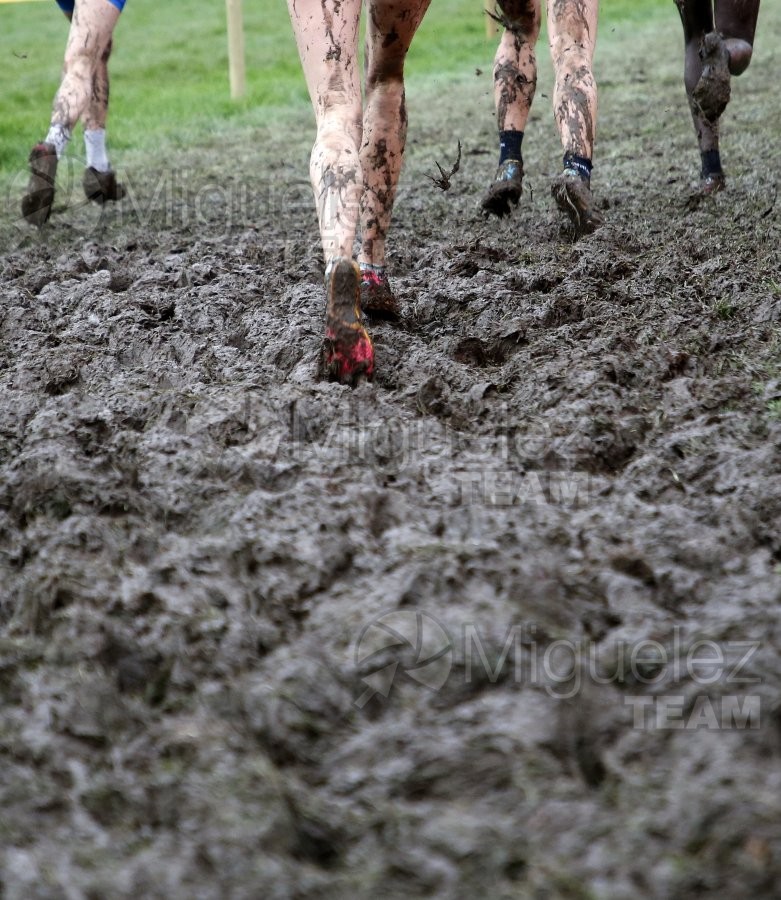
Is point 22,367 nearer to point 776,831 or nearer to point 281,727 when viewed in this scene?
point 281,727

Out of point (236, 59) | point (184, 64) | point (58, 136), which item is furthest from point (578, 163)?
point (184, 64)

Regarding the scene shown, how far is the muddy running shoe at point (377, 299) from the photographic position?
324 centimetres

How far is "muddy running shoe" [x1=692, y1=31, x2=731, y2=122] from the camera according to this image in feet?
14.2

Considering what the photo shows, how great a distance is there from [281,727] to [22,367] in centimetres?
193

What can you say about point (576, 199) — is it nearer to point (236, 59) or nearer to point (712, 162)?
point (712, 162)

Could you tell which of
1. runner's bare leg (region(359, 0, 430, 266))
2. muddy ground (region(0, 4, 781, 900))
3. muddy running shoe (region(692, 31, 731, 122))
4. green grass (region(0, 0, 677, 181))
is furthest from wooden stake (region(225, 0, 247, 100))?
muddy ground (region(0, 4, 781, 900))

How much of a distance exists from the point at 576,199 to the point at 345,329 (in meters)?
1.63

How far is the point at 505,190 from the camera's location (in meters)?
4.54

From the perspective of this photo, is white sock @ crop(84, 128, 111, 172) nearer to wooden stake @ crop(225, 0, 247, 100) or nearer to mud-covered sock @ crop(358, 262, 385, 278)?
mud-covered sock @ crop(358, 262, 385, 278)

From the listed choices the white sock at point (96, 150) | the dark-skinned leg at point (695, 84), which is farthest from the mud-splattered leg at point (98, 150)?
the dark-skinned leg at point (695, 84)

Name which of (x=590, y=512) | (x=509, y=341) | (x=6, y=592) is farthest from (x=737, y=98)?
(x=6, y=592)

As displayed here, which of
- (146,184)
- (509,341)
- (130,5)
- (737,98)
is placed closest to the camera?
(509,341)

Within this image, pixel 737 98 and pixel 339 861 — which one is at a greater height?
pixel 737 98

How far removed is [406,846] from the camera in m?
1.26
